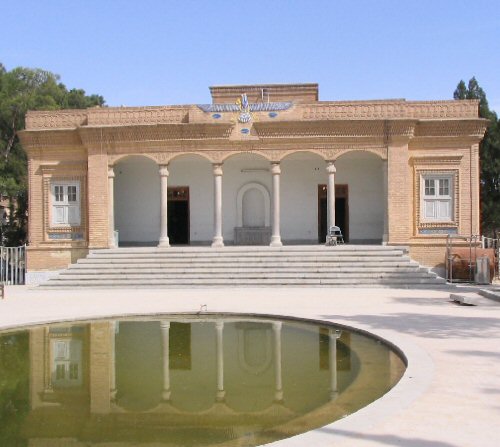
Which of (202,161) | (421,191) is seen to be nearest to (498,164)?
(421,191)

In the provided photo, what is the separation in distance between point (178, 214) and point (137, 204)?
1.57m

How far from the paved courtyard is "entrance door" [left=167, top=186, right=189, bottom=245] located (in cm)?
645

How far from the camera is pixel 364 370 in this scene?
21.7ft

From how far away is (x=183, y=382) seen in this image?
6238 mm

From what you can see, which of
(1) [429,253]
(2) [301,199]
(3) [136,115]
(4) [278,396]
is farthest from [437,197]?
(4) [278,396]

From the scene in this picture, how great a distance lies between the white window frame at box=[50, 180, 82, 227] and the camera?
65.7 ft

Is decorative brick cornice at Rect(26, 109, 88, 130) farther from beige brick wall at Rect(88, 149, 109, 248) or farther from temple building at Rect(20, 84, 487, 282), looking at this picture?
beige brick wall at Rect(88, 149, 109, 248)

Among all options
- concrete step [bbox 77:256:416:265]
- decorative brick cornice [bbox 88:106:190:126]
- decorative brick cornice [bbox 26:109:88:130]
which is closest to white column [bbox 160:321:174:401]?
concrete step [bbox 77:256:416:265]

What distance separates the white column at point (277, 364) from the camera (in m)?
5.70

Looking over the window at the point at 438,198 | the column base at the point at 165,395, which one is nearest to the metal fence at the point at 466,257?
the window at the point at 438,198

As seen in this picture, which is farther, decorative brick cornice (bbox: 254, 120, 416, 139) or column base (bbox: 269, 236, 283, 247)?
column base (bbox: 269, 236, 283, 247)

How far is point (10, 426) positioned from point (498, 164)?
23482mm

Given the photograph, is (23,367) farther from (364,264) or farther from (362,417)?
(364,264)

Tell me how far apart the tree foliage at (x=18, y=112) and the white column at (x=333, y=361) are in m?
21.0
